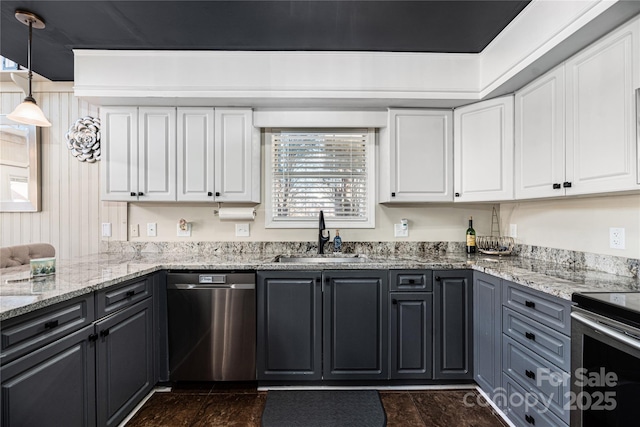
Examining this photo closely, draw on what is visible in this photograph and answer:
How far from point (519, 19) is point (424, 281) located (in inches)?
71.0

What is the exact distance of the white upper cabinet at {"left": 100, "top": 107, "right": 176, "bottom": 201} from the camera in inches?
95.3

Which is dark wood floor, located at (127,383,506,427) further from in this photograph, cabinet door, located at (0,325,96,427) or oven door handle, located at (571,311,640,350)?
oven door handle, located at (571,311,640,350)

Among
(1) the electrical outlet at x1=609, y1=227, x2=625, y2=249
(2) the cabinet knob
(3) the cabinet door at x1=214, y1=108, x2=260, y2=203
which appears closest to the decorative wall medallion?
(3) the cabinet door at x1=214, y1=108, x2=260, y2=203

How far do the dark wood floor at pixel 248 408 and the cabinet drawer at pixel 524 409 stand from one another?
7.2 inches

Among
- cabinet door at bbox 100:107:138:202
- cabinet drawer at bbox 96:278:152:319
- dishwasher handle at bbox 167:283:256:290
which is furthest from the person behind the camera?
cabinet door at bbox 100:107:138:202

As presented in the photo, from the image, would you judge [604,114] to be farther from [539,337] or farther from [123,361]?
[123,361]

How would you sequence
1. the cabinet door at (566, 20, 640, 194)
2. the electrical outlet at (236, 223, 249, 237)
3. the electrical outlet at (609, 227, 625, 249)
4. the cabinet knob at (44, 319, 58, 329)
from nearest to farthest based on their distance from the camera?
the cabinet knob at (44, 319, 58, 329) < the cabinet door at (566, 20, 640, 194) < the electrical outlet at (609, 227, 625, 249) < the electrical outlet at (236, 223, 249, 237)

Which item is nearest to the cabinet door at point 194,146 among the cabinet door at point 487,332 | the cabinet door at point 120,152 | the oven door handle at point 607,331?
the cabinet door at point 120,152

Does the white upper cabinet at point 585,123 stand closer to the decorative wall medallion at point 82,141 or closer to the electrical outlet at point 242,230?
the electrical outlet at point 242,230

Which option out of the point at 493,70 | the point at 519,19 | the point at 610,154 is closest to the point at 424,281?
the point at 610,154

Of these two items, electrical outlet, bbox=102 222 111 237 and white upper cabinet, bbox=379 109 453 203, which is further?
electrical outlet, bbox=102 222 111 237

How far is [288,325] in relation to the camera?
212 cm

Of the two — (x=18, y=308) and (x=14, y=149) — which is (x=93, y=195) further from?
(x=18, y=308)

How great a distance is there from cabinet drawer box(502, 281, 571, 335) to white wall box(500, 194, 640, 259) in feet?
2.14
